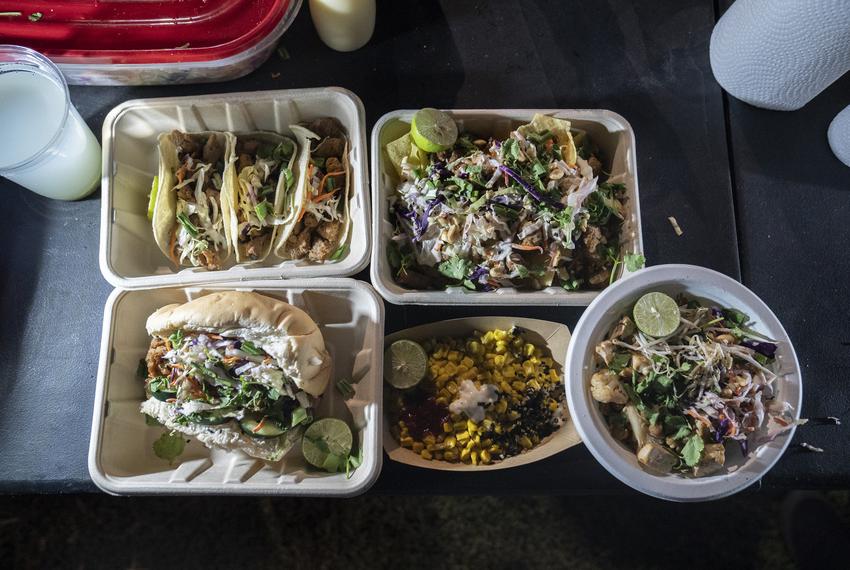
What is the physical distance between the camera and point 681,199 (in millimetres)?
1995

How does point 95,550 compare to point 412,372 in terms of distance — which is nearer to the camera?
point 412,372

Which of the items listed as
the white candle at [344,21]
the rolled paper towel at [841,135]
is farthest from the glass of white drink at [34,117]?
the rolled paper towel at [841,135]

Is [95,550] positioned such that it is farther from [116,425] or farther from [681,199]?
[681,199]

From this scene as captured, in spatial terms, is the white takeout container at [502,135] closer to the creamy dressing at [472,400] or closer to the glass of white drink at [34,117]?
the creamy dressing at [472,400]

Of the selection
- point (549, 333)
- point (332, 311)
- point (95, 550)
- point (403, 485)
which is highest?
point (332, 311)

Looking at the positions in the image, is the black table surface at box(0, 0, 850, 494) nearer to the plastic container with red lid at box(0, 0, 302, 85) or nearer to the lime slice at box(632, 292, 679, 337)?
the plastic container with red lid at box(0, 0, 302, 85)

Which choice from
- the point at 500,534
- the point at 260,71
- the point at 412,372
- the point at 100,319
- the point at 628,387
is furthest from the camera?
the point at 500,534

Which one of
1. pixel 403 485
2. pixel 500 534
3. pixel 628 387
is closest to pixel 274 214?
pixel 403 485

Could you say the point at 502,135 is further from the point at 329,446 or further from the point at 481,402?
the point at 329,446

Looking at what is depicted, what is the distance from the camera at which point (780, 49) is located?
5.78ft

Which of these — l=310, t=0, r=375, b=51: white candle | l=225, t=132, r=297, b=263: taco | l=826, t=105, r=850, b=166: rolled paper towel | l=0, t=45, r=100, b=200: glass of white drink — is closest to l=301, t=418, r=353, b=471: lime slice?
l=225, t=132, r=297, b=263: taco

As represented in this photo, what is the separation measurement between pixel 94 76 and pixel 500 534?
2.35 m

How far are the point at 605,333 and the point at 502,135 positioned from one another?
680mm

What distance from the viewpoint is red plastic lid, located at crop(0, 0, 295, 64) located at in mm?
1917
